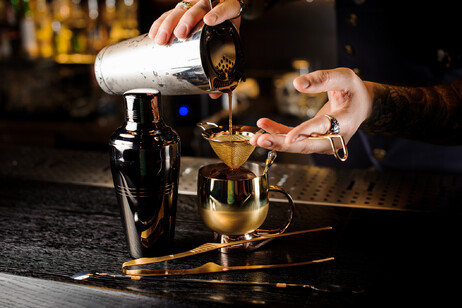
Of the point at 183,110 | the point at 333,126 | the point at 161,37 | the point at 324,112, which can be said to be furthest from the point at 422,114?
the point at 183,110

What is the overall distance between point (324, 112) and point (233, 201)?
396mm

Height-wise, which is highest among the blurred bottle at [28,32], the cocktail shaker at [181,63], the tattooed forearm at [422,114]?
the blurred bottle at [28,32]

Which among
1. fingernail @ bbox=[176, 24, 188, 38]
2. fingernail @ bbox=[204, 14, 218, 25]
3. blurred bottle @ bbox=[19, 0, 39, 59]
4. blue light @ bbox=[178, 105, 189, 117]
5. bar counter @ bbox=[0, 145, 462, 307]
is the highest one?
blurred bottle @ bbox=[19, 0, 39, 59]

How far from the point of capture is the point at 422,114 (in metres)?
1.61

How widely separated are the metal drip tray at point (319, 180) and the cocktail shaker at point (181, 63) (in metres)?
0.42

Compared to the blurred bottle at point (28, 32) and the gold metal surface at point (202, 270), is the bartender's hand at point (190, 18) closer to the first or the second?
the gold metal surface at point (202, 270)

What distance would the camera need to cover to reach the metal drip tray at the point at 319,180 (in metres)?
1.42

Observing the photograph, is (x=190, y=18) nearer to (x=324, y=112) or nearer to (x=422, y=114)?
(x=324, y=112)

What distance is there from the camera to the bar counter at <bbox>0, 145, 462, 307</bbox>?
0.92 metres

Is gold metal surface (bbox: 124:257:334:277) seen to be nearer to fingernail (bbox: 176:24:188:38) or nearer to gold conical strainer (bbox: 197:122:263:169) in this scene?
gold conical strainer (bbox: 197:122:263:169)

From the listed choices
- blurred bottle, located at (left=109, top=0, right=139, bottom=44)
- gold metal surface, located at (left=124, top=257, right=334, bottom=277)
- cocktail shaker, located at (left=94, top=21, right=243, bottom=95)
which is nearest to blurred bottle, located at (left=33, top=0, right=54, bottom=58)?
blurred bottle, located at (left=109, top=0, right=139, bottom=44)

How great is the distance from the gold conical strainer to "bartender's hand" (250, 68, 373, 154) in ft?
0.11

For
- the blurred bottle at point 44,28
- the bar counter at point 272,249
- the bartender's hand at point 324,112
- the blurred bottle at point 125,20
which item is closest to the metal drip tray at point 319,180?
the bar counter at point 272,249

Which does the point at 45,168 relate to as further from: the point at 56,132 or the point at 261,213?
the point at 56,132
